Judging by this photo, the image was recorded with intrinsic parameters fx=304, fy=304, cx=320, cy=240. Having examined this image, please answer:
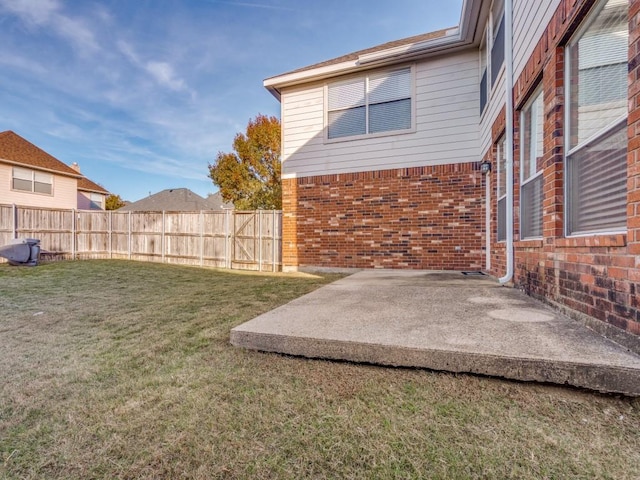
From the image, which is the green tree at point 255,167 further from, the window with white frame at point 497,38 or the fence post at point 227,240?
the window with white frame at point 497,38

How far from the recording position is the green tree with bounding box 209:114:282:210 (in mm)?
17859

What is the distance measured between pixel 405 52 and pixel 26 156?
55.8 feet

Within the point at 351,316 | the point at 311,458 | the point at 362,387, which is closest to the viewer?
the point at 311,458

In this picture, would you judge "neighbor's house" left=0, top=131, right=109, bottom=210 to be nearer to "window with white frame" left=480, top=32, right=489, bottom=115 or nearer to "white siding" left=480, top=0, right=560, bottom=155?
"window with white frame" left=480, top=32, right=489, bottom=115

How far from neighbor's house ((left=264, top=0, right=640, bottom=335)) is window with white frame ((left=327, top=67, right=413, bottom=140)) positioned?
0.03m

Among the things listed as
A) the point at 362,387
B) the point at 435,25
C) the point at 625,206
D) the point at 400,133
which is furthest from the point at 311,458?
the point at 435,25

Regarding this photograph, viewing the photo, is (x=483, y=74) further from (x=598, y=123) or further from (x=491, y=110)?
(x=598, y=123)

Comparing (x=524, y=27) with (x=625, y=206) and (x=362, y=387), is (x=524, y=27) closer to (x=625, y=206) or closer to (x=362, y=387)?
(x=625, y=206)

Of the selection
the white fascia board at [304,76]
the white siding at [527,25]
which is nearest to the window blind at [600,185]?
the white siding at [527,25]

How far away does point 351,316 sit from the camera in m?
2.56

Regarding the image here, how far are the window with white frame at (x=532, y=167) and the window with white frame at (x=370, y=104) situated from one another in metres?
3.32

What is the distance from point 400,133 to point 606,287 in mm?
5521

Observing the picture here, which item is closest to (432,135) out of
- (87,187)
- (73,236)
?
(73,236)

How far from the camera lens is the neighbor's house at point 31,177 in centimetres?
1301
